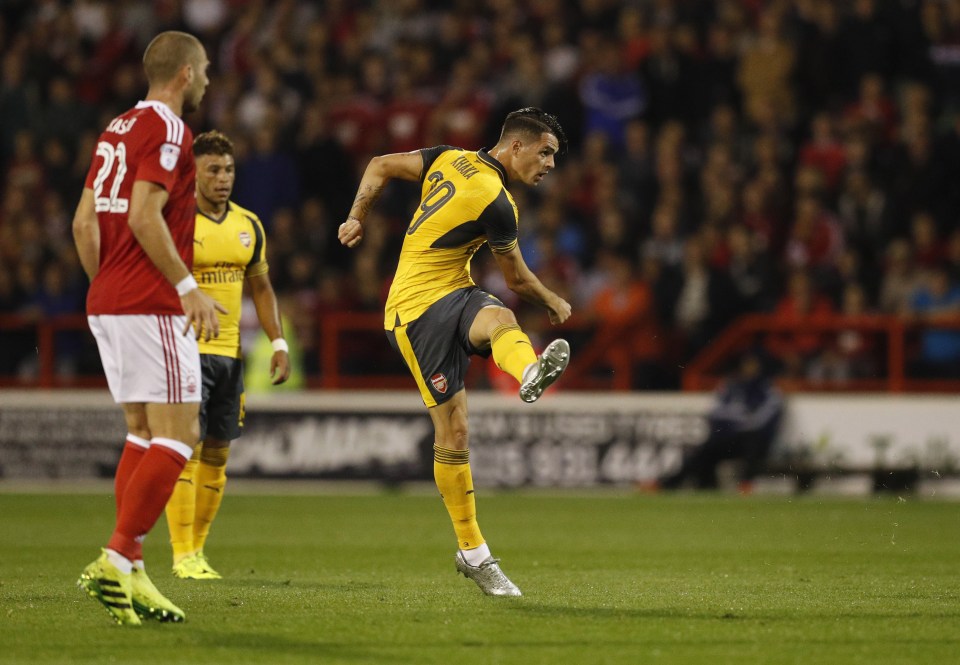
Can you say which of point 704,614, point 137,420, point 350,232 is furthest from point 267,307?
point 704,614

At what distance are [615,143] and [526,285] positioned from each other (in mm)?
10445

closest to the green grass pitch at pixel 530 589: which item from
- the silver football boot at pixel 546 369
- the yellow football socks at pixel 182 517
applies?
the yellow football socks at pixel 182 517

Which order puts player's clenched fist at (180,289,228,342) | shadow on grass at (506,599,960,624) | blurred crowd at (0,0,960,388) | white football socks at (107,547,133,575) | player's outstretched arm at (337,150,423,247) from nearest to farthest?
player's clenched fist at (180,289,228,342) < white football socks at (107,547,133,575) < shadow on grass at (506,599,960,624) < player's outstretched arm at (337,150,423,247) < blurred crowd at (0,0,960,388)

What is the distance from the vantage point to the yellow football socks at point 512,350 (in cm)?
681

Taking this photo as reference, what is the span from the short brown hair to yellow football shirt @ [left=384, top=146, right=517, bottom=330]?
→ 163 cm

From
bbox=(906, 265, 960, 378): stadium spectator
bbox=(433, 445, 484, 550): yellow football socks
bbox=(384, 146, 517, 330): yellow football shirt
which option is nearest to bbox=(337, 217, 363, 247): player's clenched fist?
bbox=(384, 146, 517, 330): yellow football shirt

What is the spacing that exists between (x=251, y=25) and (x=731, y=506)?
32.2 ft

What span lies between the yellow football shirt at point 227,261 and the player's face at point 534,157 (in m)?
1.94

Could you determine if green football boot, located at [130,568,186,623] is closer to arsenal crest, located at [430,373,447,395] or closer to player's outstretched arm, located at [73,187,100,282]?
player's outstretched arm, located at [73,187,100,282]

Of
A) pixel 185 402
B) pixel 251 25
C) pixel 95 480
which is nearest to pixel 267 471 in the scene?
pixel 95 480

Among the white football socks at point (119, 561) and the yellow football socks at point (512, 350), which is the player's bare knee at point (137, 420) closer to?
the white football socks at point (119, 561)

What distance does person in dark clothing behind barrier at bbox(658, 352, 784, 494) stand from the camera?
15.1 metres

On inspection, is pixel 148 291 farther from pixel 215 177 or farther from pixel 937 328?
pixel 937 328

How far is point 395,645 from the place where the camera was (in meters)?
5.64
